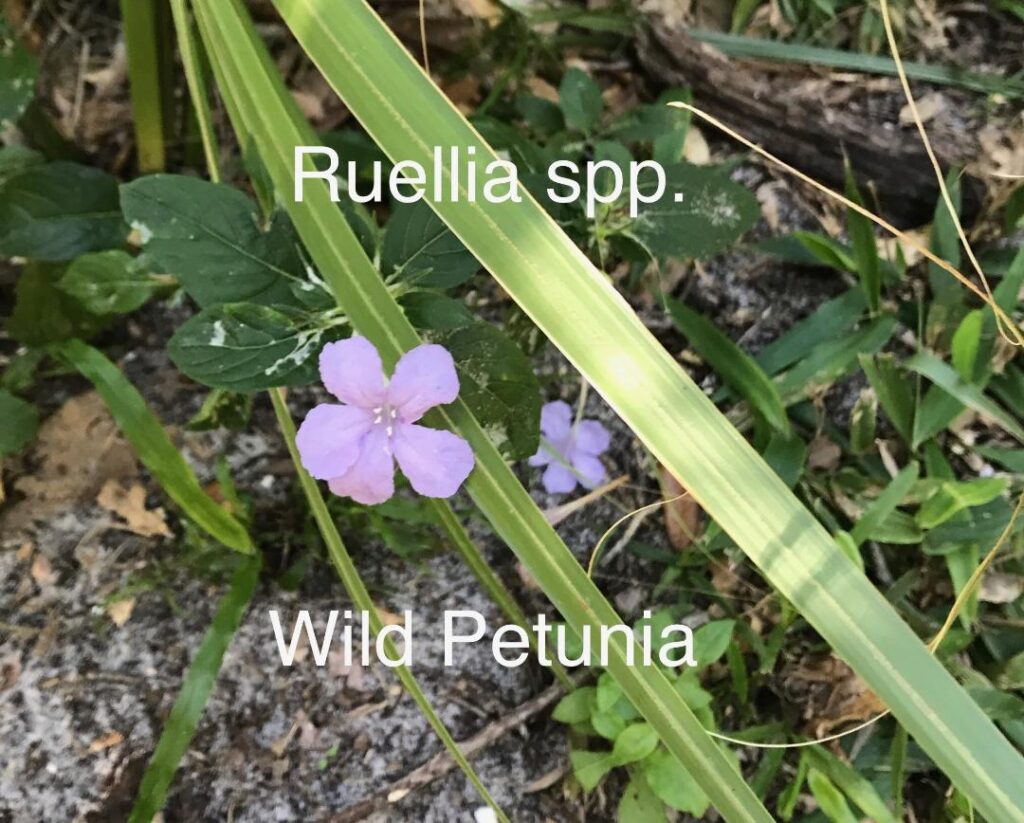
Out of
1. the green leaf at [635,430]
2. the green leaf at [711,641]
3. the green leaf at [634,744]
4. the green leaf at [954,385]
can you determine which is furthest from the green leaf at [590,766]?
the green leaf at [954,385]

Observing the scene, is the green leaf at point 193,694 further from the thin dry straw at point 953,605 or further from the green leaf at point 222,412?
the thin dry straw at point 953,605

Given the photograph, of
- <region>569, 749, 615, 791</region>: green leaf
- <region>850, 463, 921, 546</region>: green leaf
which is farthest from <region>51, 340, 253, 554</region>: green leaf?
<region>850, 463, 921, 546</region>: green leaf

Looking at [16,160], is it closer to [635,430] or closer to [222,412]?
[222,412]

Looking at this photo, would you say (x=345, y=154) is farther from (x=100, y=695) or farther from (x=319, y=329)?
(x=100, y=695)

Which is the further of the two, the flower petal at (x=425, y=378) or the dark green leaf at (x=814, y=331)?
the dark green leaf at (x=814, y=331)

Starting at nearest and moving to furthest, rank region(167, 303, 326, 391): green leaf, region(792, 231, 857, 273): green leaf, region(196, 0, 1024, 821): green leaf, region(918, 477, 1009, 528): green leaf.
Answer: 1. region(196, 0, 1024, 821): green leaf
2. region(167, 303, 326, 391): green leaf
3. region(918, 477, 1009, 528): green leaf
4. region(792, 231, 857, 273): green leaf

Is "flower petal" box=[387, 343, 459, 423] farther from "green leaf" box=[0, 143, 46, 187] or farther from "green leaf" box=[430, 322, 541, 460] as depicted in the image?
"green leaf" box=[0, 143, 46, 187]
